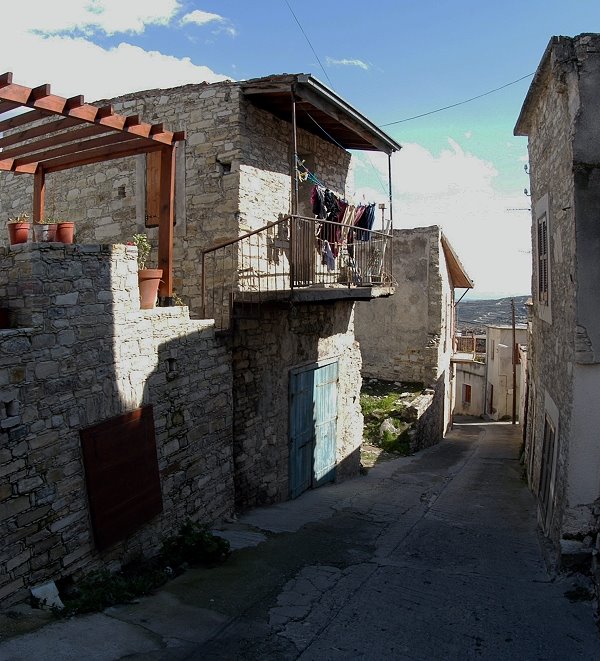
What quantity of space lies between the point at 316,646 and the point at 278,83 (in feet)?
22.5

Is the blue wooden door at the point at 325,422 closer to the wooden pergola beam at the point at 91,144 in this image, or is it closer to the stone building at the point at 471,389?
the wooden pergola beam at the point at 91,144

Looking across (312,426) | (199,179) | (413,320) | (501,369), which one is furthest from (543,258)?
(501,369)

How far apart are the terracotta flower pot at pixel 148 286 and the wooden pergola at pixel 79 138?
47 centimetres

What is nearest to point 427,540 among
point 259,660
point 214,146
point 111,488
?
point 259,660

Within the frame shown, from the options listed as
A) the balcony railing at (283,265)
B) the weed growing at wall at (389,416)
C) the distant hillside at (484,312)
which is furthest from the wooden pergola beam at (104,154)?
the distant hillside at (484,312)

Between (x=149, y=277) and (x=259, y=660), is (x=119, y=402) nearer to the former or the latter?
(x=149, y=277)

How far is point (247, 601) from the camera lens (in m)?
5.20

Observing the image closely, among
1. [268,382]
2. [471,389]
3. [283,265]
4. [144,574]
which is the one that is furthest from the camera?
[471,389]

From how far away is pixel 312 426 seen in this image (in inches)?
389

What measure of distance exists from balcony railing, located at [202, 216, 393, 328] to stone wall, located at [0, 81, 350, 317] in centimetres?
20

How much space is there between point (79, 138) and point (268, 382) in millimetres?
4175

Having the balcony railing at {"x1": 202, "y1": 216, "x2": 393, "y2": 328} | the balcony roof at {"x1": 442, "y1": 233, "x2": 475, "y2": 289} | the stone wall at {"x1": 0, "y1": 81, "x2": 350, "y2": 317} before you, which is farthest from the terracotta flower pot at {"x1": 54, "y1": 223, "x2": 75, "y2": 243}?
the balcony roof at {"x1": 442, "y1": 233, "x2": 475, "y2": 289}

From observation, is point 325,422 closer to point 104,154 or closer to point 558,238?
point 558,238

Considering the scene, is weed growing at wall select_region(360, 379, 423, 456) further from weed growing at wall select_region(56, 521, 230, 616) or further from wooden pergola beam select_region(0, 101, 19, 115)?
wooden pergola beam select_region(0, 101, 19, 115)
